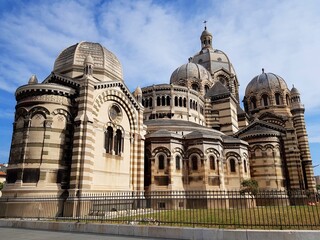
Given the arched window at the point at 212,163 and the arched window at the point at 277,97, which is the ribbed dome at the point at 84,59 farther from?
the arched window at the point at 277,97

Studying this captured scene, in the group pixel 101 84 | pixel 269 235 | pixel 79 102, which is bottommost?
pixel 269 235

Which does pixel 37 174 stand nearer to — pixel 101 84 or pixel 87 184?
pixel 87 184

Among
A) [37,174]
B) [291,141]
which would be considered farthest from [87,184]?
[291,141]

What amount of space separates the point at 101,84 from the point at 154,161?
9580mm

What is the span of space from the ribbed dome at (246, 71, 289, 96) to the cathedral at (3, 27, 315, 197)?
617cm

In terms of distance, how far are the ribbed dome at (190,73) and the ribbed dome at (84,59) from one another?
2130 cm

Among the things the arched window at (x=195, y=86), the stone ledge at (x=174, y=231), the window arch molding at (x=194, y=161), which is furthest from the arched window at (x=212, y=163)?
the arched window at (x=195, y=86)

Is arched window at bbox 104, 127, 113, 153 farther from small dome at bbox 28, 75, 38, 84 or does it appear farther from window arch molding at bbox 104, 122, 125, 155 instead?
small dome at bbox 28, 75, 38, 84

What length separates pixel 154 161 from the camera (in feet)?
85.8

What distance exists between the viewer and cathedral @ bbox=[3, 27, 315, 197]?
741 inches

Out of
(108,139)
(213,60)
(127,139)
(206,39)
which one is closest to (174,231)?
(108,139)

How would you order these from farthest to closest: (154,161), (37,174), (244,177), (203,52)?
(203,52) < (244,177) < (154,161) < (37,174)

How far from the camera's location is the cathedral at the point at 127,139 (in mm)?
18828

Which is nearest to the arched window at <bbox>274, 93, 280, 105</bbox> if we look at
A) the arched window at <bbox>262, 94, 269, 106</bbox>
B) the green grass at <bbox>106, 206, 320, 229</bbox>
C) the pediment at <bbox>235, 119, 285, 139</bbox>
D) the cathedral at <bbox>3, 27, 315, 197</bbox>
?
the arched window at <bbox>262, 94, 269, 106</bbox>
